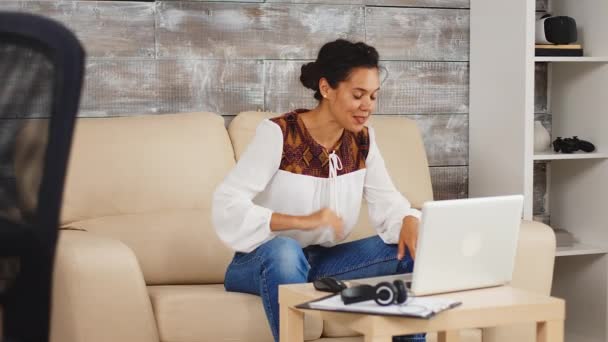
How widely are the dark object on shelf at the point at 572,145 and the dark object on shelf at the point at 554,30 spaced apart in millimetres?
363

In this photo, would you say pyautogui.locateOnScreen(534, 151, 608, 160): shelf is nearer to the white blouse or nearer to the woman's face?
the white blouse

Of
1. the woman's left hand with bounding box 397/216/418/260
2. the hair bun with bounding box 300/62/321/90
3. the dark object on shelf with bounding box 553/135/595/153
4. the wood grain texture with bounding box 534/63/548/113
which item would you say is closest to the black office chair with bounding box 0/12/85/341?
the woman's left hand with bounding box 397/216/418/260

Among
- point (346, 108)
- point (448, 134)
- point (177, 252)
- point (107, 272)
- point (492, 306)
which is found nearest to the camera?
point (492, 306)

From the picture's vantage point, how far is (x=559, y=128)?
13.5ft

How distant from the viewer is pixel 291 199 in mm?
2803

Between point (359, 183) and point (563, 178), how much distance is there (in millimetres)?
1479

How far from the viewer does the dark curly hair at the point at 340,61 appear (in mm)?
2805

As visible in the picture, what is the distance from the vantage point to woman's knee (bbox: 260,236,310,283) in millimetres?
2572

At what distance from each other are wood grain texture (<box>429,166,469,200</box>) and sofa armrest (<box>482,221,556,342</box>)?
108cm

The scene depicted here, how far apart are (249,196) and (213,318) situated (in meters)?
0.34

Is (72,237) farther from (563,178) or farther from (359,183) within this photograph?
(563,178)

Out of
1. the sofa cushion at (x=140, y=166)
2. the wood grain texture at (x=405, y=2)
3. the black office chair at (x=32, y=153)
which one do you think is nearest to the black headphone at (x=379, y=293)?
the black office chair at (x=32, y=153)

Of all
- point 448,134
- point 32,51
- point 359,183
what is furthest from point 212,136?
point 32,51

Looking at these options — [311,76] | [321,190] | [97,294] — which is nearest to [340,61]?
[311,76]
